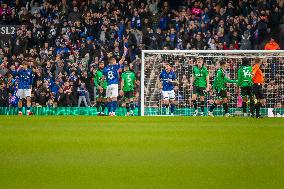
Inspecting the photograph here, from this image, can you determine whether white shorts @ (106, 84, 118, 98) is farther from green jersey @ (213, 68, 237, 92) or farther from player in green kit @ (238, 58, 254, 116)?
player in green kit @ (238, 58, 254, 116)

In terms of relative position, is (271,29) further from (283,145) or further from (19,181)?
(19,181)

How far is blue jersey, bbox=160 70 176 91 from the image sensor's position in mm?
21737

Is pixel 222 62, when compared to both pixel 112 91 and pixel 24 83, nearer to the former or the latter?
pixel 112 91

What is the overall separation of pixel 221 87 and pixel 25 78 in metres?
6.63

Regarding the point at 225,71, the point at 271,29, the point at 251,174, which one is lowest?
the point at 251,174

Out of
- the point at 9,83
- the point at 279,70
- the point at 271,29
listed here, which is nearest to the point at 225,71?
the point at 279,70

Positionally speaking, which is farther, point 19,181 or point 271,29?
point 271,29

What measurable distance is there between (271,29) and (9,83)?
9.81 metres

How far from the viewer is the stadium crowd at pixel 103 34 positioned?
24.3 meters

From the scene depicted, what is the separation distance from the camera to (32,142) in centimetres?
978

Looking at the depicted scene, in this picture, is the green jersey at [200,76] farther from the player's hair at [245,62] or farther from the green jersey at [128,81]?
the green jersey at [128,81]

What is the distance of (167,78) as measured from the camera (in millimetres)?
21906

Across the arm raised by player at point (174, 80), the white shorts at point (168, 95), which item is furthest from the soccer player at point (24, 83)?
the arm raised by player at point (174, 80)

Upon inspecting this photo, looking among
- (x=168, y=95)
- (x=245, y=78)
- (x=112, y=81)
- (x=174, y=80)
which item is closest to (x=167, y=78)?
(x=174, y=80)
